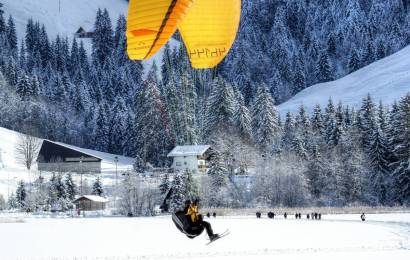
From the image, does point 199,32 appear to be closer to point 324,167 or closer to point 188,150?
point 324,167

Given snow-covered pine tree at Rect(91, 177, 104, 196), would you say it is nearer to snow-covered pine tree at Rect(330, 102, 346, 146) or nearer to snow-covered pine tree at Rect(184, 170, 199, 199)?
snow-covered pine tree at Rect(184, 170, 199, 199)

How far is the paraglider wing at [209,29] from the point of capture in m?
13.5

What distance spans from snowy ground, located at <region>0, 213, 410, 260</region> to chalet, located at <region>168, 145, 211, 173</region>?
69.1 ft

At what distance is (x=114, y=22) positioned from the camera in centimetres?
15438

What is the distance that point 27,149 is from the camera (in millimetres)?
72812

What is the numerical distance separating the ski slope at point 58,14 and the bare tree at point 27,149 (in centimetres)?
6114

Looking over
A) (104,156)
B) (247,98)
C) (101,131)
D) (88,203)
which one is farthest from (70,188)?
(247,98)

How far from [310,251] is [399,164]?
2542 cm

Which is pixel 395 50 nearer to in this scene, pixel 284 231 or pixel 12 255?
pixel 284 231

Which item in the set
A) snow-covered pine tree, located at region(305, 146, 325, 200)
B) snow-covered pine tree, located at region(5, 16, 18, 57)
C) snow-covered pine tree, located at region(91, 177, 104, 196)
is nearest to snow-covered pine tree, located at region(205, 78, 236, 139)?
snow-covered pine tree, located at region(305, 146, 325, 200)

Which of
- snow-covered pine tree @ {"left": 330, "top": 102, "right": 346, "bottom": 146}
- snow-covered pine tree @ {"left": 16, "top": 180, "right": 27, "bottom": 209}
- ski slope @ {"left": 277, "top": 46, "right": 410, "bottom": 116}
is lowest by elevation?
snow-covered pine tree @ {"left": 16, "top": 180, "right": 27, "bottom": 209}

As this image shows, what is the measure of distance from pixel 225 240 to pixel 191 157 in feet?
96.5

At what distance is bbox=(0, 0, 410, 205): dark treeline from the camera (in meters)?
55.3

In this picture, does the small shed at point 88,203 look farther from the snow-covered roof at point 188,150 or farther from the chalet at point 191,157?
the chalet at point 191,157
